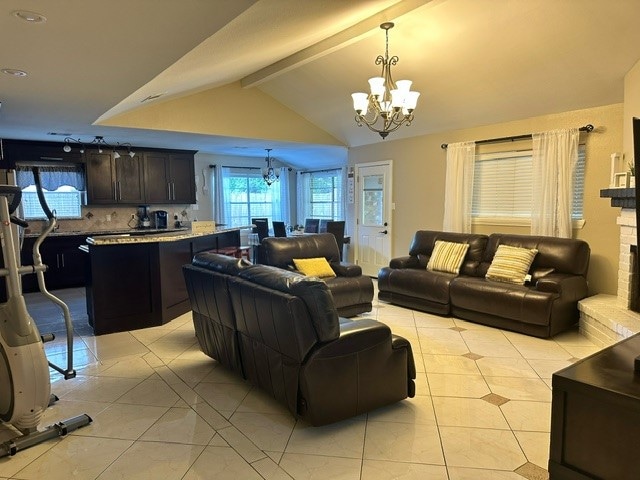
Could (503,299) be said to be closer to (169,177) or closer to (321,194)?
(321,194)

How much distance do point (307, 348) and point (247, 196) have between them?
736 centimetres

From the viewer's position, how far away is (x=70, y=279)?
257 inches

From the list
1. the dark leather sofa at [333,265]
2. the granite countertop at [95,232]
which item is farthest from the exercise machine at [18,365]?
the granite countertop at [95,232]

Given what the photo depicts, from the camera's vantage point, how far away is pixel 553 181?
478cm

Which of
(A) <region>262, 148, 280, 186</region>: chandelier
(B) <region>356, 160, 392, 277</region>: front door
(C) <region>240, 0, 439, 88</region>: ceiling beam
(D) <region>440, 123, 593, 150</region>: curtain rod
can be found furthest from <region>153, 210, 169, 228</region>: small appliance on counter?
(D) <region>440, 123, 593, 150</region>: curtain rod

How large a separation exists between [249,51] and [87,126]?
266 cm

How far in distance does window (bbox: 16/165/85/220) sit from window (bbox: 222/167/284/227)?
9.04 feet

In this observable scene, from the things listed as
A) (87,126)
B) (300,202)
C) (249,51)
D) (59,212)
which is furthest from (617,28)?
(59,212)

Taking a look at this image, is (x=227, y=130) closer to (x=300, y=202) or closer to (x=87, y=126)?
(x=87, y=126)

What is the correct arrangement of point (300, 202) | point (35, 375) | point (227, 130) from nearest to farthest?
point (35, 375) < point (227, 130) < point (300, 202)

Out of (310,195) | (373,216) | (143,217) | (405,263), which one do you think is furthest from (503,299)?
(143,217)

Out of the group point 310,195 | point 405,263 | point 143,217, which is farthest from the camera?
point 310,195

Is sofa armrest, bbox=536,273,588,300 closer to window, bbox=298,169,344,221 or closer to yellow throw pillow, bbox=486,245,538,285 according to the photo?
yellow throw pillow, bbox=486,245,538,285

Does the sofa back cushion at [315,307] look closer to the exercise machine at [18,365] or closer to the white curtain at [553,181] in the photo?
the exercise machine at [18,365]
